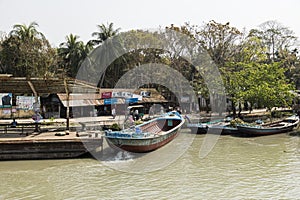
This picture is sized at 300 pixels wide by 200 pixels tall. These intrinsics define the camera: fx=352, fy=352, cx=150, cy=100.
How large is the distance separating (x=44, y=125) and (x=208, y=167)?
1212 cm

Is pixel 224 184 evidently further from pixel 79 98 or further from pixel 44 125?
pixel 79 98

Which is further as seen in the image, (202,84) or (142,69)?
(142,69)

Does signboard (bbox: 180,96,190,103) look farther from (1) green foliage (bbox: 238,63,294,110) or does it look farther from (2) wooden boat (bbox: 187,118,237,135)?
(2) wooden boat (bbox: 187,118,237,135)

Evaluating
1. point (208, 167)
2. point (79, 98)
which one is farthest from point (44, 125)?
point (208, 167)

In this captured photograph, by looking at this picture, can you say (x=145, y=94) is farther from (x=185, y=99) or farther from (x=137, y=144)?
(x=137, y=144)

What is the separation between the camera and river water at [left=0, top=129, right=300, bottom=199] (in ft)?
32.0

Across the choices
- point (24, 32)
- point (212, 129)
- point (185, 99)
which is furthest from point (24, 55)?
point (212, 129)

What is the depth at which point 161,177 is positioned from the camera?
1138 cm

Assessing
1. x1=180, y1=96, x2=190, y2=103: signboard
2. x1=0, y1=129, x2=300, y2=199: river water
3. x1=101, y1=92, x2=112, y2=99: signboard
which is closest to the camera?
x1=0, y1=129, x2=300, y2=199: river water

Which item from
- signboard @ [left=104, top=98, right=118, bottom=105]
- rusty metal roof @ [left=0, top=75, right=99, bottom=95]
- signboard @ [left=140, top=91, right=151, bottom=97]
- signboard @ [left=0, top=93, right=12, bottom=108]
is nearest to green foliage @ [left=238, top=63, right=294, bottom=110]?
signboard @ [left=140, top=91, right=151, bottom=97]

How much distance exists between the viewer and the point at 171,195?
31.6 feet

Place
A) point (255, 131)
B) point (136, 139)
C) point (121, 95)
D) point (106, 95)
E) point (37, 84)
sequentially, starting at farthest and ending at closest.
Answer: point (121, 95) < point (106, 95) < point (255, 131) < point (37, 84) < point (136, 139)

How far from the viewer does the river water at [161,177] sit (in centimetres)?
974

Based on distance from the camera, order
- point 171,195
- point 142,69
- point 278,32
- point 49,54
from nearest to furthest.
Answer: point 171,195
point 49,54
point 142,69
point 278,32
